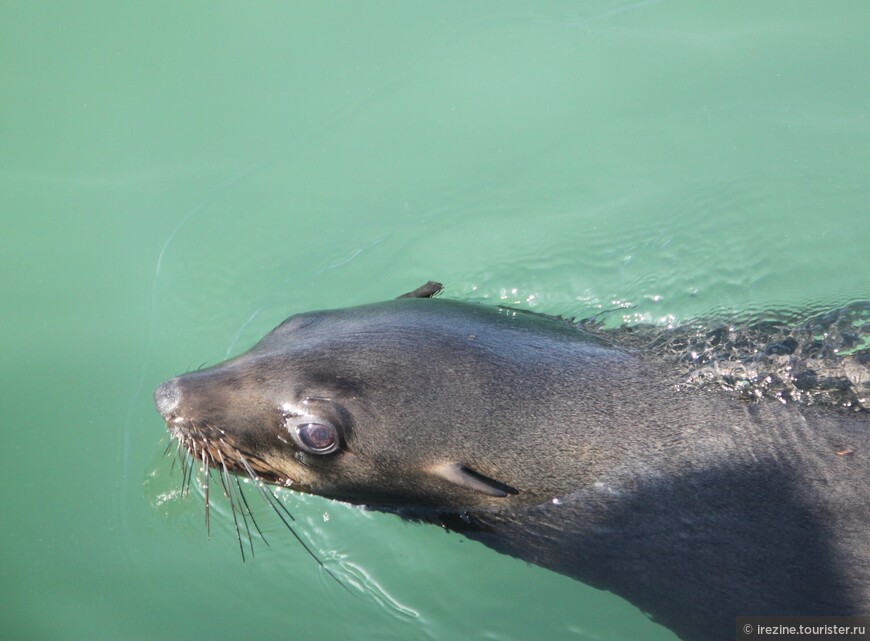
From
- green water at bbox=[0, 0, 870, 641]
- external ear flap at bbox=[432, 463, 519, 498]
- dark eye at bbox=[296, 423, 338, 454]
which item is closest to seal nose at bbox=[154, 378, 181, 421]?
dark eye at bbox=[296, 423, 338, 454]

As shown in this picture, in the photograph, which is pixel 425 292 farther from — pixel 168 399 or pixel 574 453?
pixel 168 399

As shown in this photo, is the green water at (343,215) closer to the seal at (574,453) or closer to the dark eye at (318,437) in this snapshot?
the seal at (574,453)

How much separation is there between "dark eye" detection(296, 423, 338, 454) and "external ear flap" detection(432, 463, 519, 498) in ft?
1.41

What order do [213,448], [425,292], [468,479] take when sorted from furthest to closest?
[425,292], [213,448], [468,479]

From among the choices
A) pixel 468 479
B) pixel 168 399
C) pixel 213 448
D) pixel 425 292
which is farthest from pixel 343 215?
pixel 468 479

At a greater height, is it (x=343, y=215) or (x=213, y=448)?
(x=343, y=215)

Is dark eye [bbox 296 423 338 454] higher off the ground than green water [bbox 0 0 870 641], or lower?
lower

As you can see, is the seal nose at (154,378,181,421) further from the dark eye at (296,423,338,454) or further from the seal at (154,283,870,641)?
the dark eye at (296,423,338,454)

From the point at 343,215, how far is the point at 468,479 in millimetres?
2823

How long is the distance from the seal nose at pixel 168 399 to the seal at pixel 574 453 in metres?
0.01

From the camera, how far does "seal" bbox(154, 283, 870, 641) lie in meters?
3.21

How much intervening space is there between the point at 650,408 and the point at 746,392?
16.5 inches

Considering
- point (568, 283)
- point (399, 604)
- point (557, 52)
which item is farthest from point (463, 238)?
point (399, 604)

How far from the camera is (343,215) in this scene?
5.68 meters
